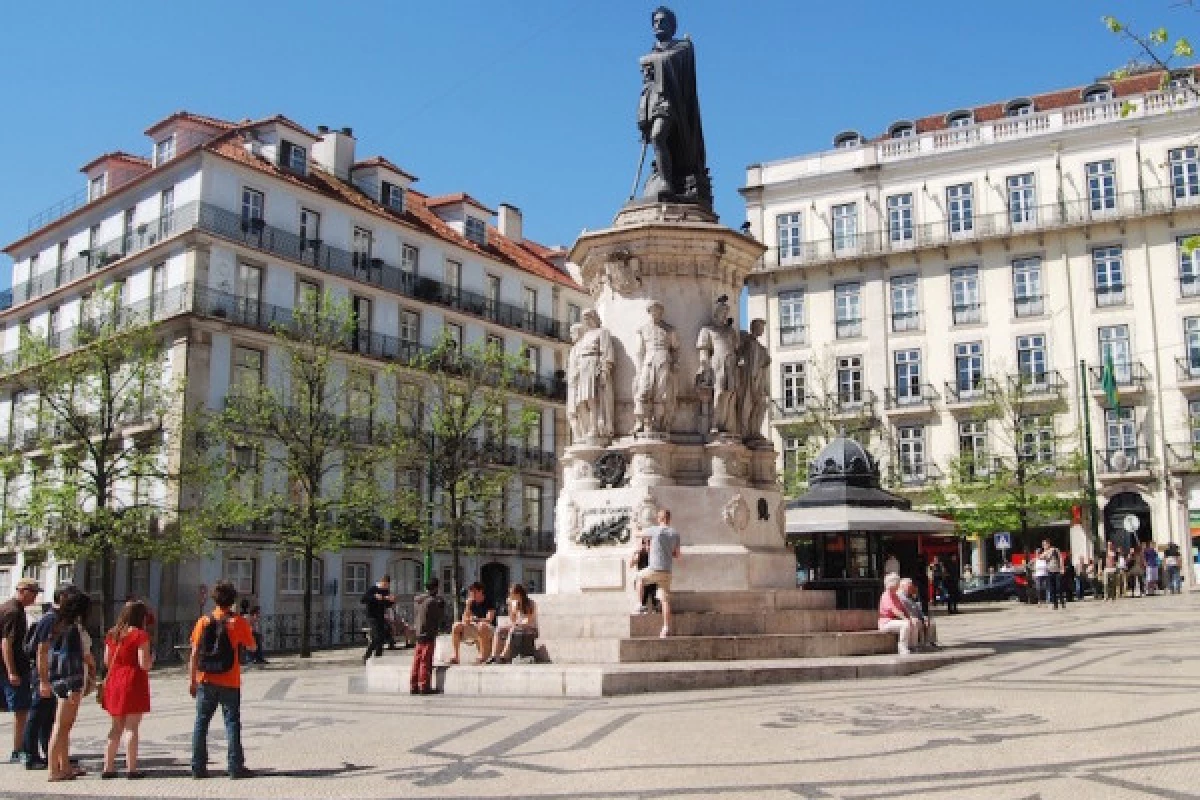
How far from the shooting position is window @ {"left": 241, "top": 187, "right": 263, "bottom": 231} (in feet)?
126

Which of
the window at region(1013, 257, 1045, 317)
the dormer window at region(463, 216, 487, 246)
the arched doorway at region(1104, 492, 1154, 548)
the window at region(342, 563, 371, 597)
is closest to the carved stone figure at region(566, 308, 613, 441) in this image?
the window at region(342, 563, 371, 597)

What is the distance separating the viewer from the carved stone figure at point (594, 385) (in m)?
14.3

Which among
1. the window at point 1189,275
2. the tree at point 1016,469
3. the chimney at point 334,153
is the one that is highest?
the chimney at point 334,153

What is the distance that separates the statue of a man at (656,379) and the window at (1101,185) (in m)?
38.0

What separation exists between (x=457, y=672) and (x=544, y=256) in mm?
45533

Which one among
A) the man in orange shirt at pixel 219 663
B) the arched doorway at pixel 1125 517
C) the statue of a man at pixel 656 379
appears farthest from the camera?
the arched doorway at pixel 1125 517

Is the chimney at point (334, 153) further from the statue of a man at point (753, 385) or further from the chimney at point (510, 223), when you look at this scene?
the statue of a man at point (753, 385)

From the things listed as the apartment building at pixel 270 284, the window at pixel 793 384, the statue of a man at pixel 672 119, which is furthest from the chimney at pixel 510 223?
the statue of a man at pixel 672 119

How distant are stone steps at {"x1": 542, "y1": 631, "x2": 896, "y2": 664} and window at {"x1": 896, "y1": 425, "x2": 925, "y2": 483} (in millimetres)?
35999

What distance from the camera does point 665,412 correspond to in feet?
45.8

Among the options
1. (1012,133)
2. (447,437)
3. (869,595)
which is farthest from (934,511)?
(869,595)

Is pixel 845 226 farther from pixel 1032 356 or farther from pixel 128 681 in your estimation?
pixel 128 681

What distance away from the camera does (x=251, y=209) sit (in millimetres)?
38719

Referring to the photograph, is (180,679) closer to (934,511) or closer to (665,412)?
(665,412)
